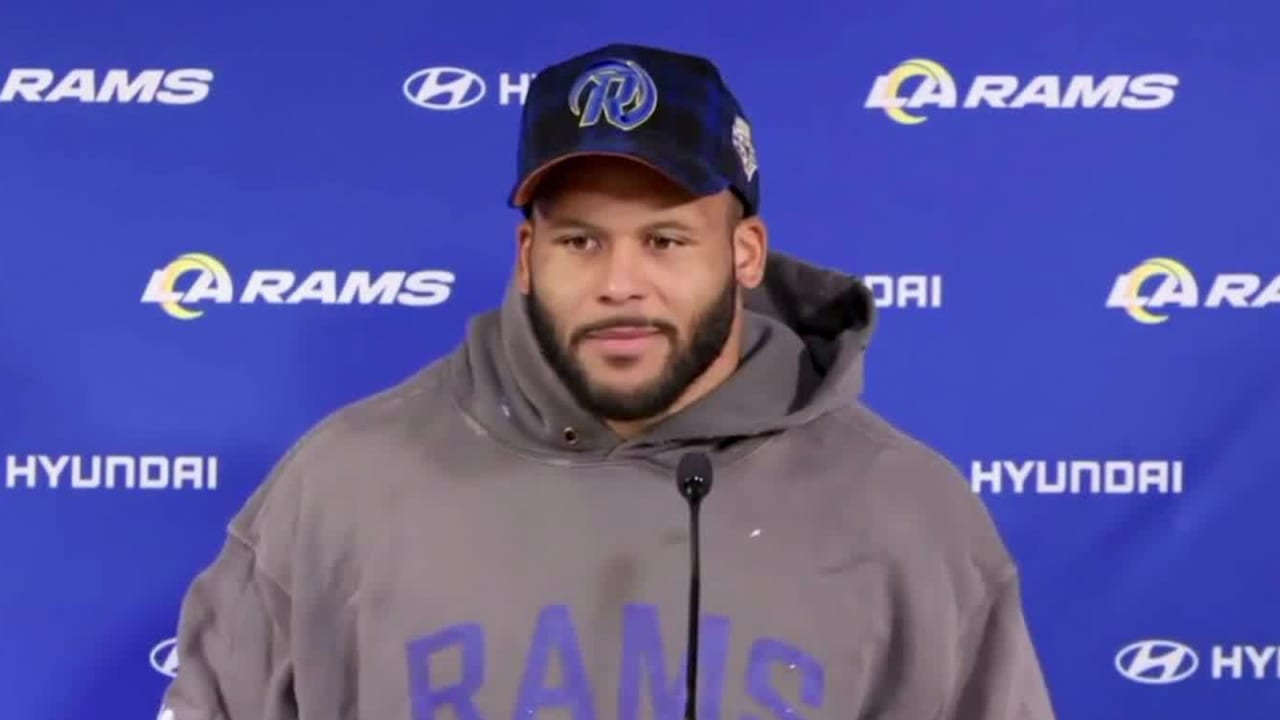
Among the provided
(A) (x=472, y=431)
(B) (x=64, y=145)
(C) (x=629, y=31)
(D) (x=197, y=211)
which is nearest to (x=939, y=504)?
(A) (x=472, y=431)

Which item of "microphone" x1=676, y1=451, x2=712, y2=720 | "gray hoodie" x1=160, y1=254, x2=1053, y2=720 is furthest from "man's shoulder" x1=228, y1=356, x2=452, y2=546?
"microphone" x1=676, y1=451, x2=712, y2=720

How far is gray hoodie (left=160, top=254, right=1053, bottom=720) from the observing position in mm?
1081

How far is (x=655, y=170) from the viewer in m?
1.06

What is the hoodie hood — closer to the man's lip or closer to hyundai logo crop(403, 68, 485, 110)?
the man's lip

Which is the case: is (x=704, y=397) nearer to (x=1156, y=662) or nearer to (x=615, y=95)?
(x=615, y=95)

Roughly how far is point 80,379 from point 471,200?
40cm

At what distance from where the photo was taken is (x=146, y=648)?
1504 mm

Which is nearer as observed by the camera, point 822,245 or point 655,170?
point 655,170

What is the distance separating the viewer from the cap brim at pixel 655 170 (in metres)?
1.04

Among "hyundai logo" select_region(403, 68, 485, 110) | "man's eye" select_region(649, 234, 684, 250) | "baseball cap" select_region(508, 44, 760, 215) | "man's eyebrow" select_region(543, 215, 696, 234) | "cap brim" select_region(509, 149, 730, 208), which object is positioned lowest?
"man's eye" select_region(649, 234, 684, 250)

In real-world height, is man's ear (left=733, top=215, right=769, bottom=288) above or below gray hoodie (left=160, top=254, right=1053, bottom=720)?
above

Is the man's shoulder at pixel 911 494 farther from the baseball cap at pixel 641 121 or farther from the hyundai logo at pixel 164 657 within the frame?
the hyundai logo at pixel 164 657

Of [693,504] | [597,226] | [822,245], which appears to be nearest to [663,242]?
[597,226]

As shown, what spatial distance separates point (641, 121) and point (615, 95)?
0.03m
